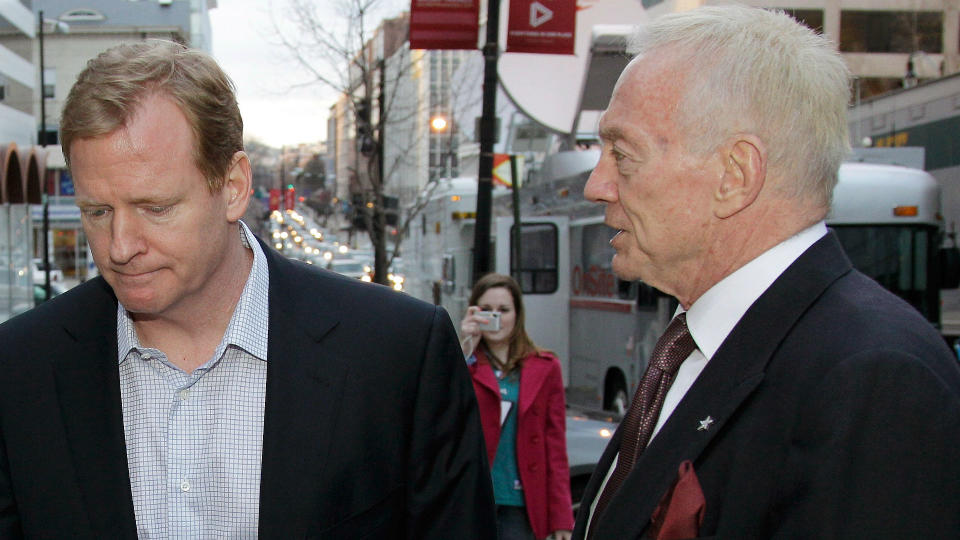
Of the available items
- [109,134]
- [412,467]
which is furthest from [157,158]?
[412,467]

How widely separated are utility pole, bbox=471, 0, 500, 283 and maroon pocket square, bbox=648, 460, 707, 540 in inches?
268

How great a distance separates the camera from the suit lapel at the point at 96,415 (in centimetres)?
213

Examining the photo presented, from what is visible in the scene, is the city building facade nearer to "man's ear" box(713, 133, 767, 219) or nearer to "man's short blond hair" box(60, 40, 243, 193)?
"man's short blond hair" box(60, 40, 243, 193)

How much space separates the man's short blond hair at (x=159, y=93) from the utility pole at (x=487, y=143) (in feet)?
20.2

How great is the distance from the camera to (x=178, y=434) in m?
2.21

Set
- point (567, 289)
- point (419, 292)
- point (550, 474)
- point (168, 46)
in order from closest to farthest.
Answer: point (168, 46), point (550, 474), point (567, 289), point (419, 292)

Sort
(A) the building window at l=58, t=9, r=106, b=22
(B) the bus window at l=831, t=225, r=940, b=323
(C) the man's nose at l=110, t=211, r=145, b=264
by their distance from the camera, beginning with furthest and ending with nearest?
(A) the building window at l=58, t=9, r=106, b=22
(B) the bus window at l=831, t=225, r=940, b=323
(C) the man's nose at l=110, t=211, r=145, b=264

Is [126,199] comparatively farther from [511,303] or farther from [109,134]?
[511,303]

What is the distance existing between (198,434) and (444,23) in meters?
6.56

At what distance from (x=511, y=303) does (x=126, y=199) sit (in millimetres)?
3907

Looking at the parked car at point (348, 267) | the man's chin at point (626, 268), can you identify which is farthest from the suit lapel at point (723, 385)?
the parked car at point (348, 267)

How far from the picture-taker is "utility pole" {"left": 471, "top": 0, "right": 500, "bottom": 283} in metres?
8.38

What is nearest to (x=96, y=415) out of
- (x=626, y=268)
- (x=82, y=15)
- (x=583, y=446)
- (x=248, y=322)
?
(x=248, y=322)

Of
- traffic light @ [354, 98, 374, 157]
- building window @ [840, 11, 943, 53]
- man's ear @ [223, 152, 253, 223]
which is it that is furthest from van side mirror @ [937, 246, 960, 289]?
building window @ [840, 11, 943, 53]
